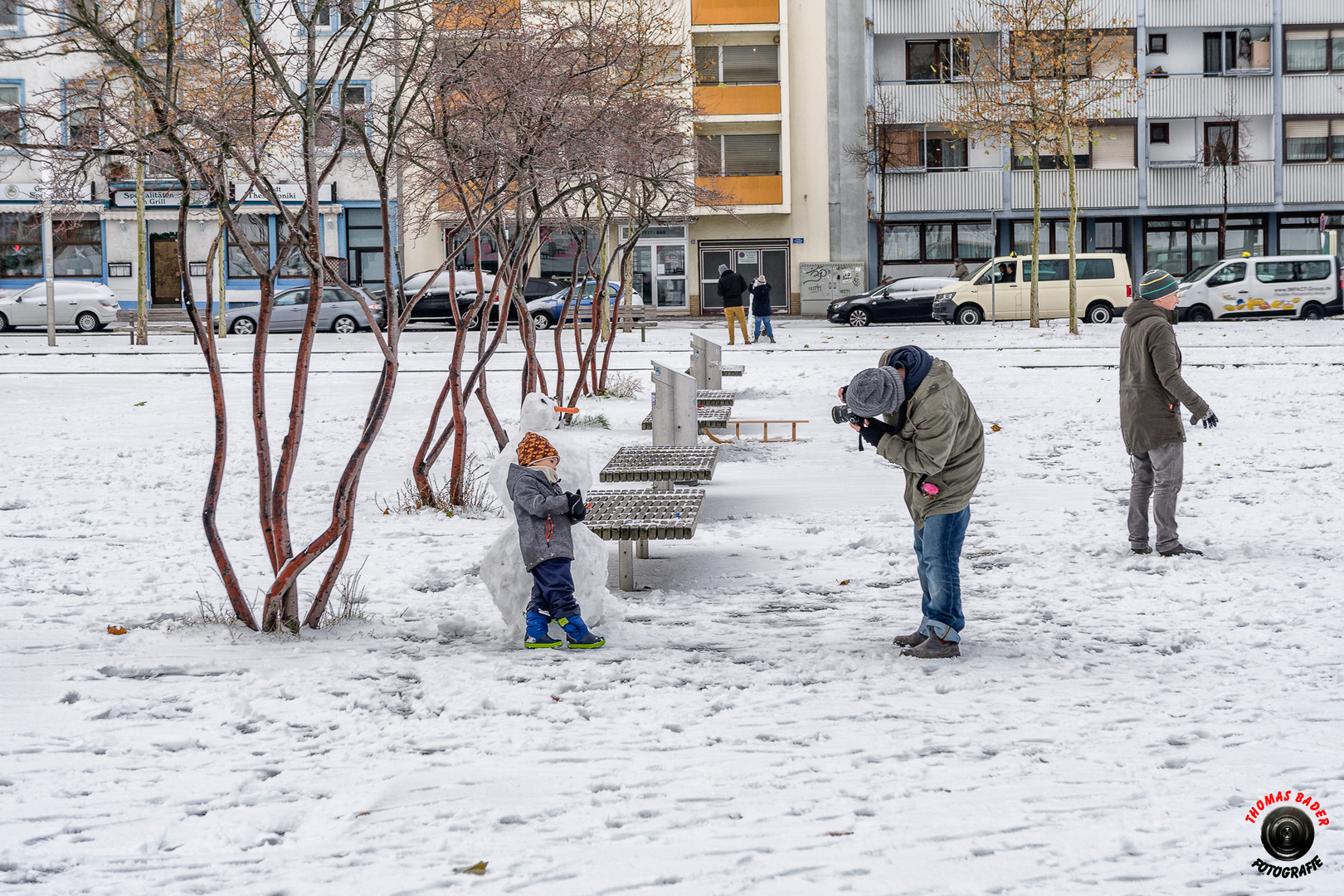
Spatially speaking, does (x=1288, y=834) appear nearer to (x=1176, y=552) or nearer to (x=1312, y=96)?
(x=1176, y=552)

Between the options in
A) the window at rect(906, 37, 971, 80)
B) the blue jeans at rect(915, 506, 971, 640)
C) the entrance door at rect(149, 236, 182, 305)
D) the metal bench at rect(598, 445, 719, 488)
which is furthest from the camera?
the window at rect(906, 37, 971, 80)

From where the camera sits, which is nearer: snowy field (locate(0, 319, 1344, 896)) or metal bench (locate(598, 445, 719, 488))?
snowy field (locate(0, 319, 1344, 896))

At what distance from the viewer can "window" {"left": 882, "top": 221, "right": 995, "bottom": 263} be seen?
43.0 meters

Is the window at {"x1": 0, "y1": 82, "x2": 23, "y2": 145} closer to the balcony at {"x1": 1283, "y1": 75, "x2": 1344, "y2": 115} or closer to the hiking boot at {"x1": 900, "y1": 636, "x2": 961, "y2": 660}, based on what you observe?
the hiking boot at {"x1": 900, "y1": 636, "x2": 961, "y2": 660}

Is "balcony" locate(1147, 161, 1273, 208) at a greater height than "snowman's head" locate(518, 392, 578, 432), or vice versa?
"balcony" locate(1147, 161, 1273, 208)

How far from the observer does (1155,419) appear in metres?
7.02

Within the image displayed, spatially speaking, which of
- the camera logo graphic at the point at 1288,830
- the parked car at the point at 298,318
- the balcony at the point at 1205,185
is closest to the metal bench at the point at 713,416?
the camera logo graphic at the point at 1288,830

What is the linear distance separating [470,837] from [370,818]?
313 millimetres

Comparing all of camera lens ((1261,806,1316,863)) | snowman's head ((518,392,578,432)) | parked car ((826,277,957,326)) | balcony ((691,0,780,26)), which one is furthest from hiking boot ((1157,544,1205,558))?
balcony ((691,0,780,26))

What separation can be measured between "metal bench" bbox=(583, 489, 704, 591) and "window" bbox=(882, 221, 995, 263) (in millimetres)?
36762

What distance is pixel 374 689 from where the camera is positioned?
15.7 feet

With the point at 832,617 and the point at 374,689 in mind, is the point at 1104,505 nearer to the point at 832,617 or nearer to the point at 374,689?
the point at 832,617

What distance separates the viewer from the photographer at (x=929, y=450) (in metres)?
5.08

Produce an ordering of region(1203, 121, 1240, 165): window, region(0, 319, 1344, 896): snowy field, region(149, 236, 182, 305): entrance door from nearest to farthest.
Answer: region(0, 319, 1344, 896): snowy field → region(149, 236, 182, 305): entrance door → region(1203, 121, 1240, 165): window
